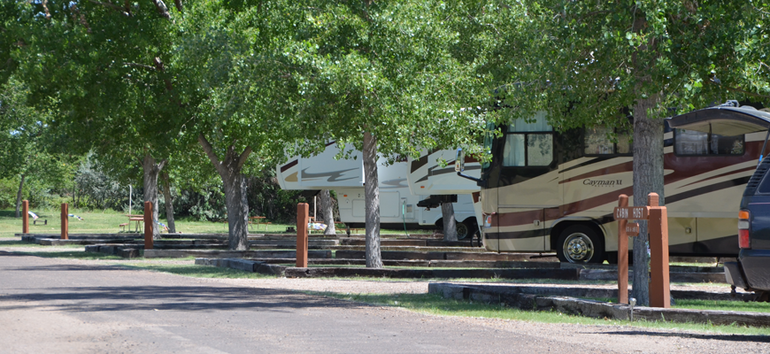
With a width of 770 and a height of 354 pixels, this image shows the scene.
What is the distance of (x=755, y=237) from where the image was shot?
8195mm

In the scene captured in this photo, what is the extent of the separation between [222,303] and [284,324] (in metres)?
2.27

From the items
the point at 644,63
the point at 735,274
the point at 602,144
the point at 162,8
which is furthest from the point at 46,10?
the point at 735,274

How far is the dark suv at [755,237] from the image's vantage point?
8148 millimetres

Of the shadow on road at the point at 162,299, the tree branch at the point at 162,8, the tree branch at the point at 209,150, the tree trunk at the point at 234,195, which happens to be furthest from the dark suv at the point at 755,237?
the tree branch at the point at 162,8

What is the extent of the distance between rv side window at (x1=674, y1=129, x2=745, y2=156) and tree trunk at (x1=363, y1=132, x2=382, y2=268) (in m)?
6.25

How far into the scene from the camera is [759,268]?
817 centimetres

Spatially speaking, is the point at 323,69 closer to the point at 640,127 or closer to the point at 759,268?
the point at 640,127

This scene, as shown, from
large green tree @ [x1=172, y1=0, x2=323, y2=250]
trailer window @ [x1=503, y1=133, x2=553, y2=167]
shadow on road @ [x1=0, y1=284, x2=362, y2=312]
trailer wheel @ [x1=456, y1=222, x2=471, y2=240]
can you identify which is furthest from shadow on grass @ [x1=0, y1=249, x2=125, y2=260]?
trailer wheel @ [x1=456, y1=222, x2=471, y2=240]

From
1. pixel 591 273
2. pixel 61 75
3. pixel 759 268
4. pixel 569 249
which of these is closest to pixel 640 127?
pixel 759 268

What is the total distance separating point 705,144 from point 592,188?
2399 millimetres

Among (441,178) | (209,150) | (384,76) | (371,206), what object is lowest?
(371,206)

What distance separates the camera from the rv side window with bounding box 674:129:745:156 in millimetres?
16234

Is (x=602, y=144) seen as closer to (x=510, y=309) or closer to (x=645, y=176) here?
(x=645, y=176)

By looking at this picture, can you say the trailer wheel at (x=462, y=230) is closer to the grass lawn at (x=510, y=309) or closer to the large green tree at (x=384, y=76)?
the large green tree at (x=384, y=76)
